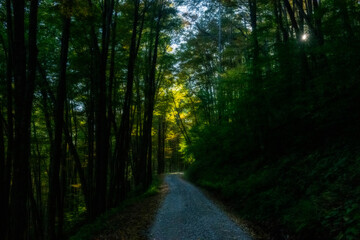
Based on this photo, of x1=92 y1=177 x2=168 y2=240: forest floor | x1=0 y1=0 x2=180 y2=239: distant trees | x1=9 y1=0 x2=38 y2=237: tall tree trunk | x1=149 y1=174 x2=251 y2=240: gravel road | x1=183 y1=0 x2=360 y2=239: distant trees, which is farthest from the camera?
x1=92 y1=177 x2=168 y2=240: forest floor

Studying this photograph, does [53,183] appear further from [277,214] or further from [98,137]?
[277,214]

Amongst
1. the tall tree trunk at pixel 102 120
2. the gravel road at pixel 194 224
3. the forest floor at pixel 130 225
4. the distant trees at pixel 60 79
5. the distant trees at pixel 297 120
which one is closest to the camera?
the distant trees at pixel 60 79

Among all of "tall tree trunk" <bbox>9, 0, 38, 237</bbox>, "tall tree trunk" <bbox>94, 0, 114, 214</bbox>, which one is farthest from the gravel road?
"tall tree trunk" <bbox>9, 0, 38, 237</bbox>

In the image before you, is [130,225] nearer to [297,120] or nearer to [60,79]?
[60,79]

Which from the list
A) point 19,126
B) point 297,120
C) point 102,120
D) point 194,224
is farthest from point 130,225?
point 297,120

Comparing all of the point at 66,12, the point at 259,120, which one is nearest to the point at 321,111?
the point at 259,120

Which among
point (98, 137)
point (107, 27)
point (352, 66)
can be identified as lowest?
point (98, 137)

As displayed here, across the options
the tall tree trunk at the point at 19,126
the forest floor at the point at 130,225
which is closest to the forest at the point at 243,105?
the tall tree trunk at the point at 19,126

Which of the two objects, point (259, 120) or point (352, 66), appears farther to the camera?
point (259, 120)

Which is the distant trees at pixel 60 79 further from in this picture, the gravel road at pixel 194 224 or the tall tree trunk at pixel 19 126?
the gravel road at pixel 194 224

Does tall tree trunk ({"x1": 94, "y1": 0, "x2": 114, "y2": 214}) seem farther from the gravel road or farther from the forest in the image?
the gravel road

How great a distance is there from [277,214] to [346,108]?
3159mm

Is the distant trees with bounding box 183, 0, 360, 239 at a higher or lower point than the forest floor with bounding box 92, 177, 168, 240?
higher

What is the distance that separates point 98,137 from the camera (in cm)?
774
